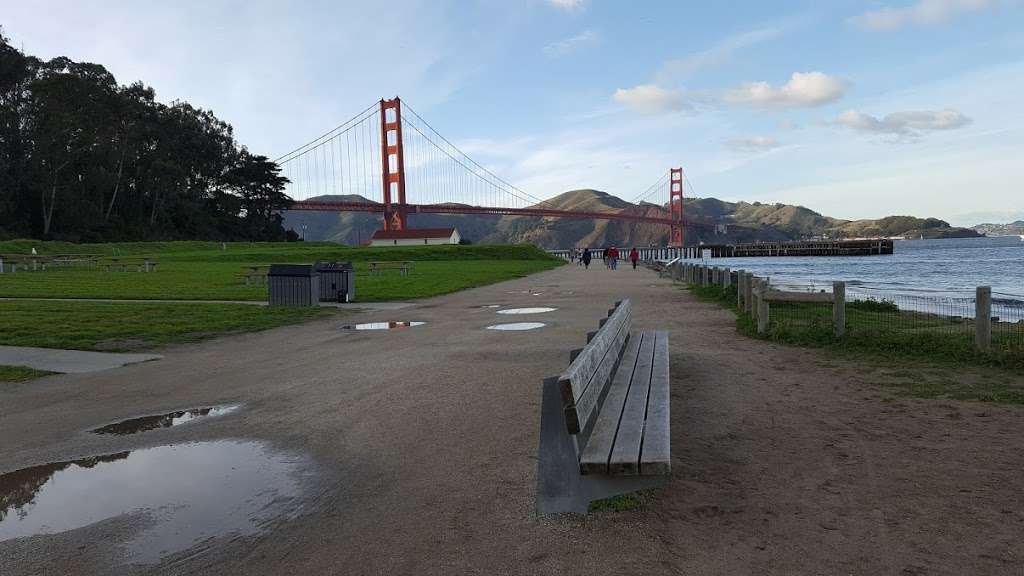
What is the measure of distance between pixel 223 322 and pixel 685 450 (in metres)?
10.3

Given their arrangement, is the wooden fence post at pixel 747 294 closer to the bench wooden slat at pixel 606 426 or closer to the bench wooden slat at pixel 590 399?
the bench wooden slat at pixel 606 426

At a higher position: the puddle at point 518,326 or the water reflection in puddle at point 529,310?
the water reflection in puddle at point 529,310

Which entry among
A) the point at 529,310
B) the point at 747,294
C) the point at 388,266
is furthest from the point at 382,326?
the point at 388,266

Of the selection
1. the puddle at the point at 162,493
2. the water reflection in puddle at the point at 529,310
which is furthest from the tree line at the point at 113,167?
the puddle at the point at 162,493

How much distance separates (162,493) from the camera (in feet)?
14.3

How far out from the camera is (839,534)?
352 cm

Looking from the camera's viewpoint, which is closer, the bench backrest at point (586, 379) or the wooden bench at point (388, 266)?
the bench backrest at point (586, 379)

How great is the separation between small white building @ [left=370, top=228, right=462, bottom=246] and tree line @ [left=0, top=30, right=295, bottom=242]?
543 inches

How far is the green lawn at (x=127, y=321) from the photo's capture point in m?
10.8

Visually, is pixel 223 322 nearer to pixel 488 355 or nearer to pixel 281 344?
pixel 281 344

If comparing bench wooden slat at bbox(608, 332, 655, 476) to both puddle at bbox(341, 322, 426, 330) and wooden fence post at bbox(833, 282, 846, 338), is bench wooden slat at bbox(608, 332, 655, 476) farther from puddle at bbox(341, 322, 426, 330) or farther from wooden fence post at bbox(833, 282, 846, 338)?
puddle at bbox(341, 322, 426, 330)

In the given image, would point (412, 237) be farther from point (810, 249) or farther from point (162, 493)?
point (810, 249)

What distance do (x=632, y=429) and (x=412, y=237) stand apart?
3183 inches

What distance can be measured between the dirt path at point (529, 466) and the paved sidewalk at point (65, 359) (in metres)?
0.49
